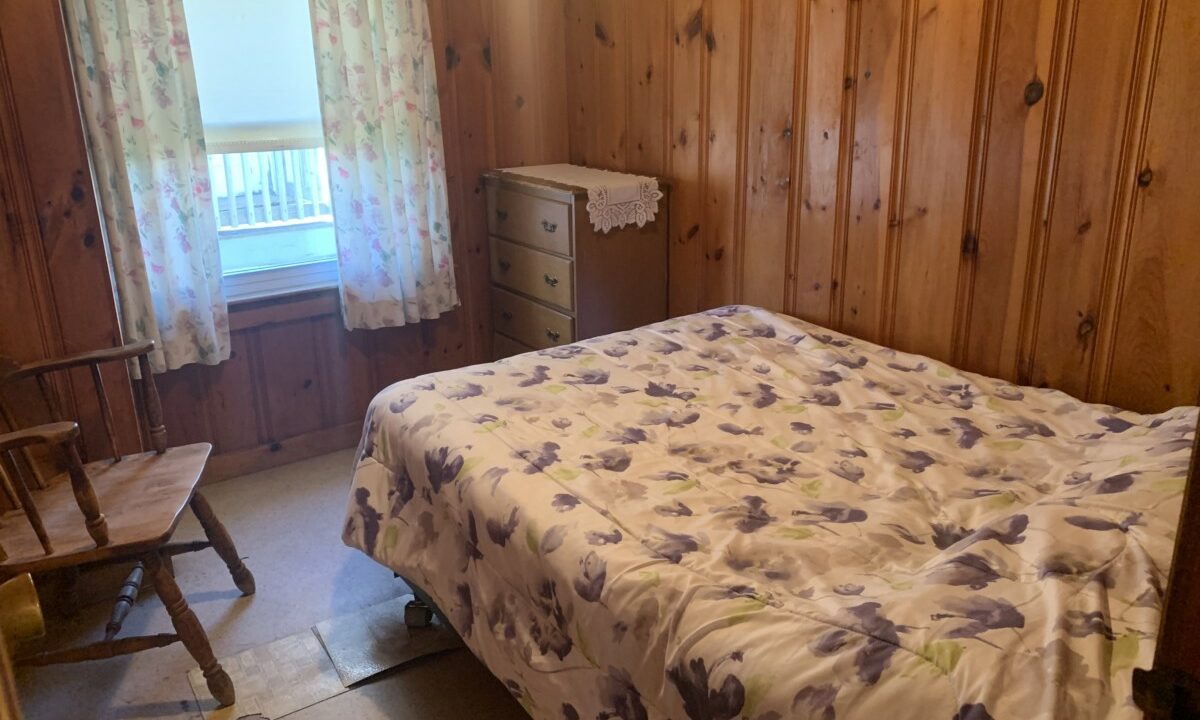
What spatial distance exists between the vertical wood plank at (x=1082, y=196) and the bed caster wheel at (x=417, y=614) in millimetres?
1648

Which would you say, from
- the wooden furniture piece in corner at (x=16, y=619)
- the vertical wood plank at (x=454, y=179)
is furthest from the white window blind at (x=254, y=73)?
the wooden furniture piece in corner at (x=16, y=619)

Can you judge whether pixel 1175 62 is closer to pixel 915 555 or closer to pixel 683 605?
pixel 915 555

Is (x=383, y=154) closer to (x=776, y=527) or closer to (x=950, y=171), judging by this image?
(x=950, y=171)

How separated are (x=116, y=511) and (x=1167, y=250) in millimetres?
2432

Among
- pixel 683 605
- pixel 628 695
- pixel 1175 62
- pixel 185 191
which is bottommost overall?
pixel 628 695

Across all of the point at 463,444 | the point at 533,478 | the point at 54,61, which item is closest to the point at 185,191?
the point at 54,61

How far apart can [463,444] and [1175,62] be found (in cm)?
169

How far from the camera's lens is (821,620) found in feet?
4.09

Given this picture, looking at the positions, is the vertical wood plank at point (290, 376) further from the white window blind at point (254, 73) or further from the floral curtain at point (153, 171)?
the white window blind at point (254, 73)

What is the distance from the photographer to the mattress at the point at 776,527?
3.74 ft

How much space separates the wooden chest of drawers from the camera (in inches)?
123

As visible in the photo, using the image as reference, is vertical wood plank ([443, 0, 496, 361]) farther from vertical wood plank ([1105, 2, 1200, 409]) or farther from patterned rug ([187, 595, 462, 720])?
vertical wood plank ([1105, 2, 1200, 409])

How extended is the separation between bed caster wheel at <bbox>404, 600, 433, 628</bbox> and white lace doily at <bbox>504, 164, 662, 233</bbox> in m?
1.46

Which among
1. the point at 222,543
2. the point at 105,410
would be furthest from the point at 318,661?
the point at 105,410
